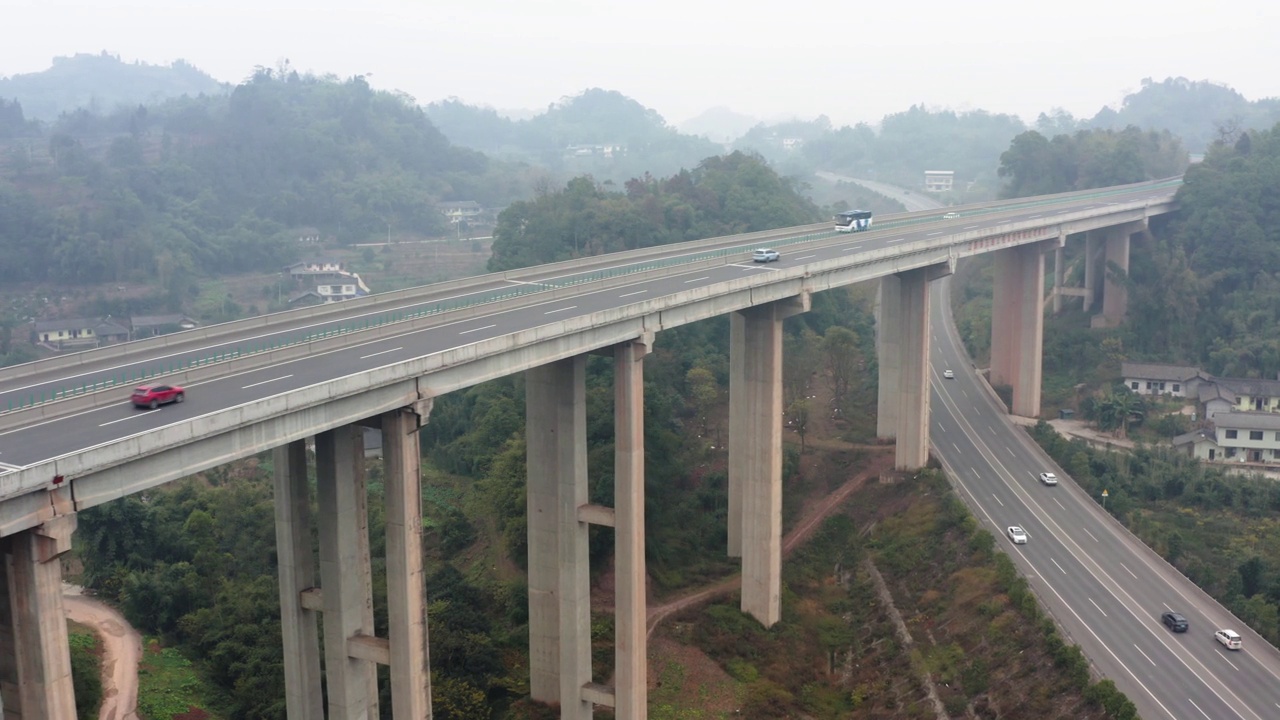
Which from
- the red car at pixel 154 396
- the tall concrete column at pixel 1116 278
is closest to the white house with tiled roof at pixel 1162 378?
the tall concrete column at pixel 1116 278

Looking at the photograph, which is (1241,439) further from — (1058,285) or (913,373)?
(1058,285)

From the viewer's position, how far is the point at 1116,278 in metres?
86.1

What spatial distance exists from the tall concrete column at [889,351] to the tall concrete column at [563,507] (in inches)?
1065

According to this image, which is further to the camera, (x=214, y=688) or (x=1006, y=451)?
(x=1006, y=451)

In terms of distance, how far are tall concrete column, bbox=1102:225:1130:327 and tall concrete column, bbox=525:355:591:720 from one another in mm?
59296

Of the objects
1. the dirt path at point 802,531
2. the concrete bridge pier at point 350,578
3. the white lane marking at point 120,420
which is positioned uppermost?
the white lane marking at point 120,420

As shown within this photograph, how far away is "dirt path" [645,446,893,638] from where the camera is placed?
50.1 m

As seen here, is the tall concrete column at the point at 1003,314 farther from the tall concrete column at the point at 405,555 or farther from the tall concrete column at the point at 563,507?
the tall concrete column at the point at 405,555

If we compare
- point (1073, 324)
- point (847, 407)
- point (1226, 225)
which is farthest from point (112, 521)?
point (1226, 225)

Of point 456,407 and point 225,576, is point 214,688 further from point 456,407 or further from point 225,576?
point 456,407

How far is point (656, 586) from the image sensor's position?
5172cm

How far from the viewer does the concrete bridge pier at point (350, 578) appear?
3139cm

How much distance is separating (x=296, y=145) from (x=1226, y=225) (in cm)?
12497

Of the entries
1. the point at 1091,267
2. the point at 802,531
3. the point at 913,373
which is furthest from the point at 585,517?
the point at 1091,267
